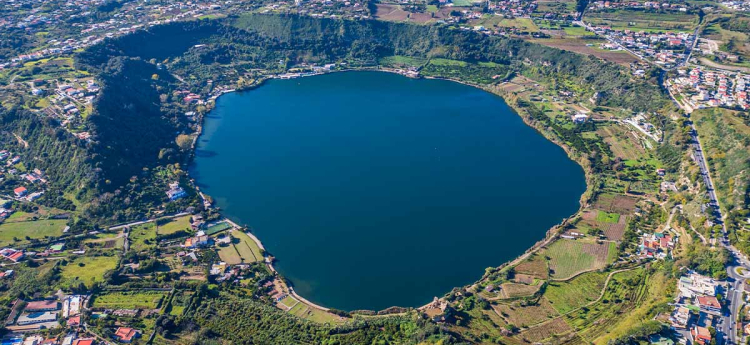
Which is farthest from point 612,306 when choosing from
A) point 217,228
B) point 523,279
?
point 217,228

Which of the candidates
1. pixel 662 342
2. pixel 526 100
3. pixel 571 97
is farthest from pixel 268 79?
pixel 662 342

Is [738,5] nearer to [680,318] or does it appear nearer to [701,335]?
[680,318]

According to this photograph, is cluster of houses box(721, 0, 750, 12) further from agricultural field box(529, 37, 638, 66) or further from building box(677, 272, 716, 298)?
building box(677, 272, 716, 298)

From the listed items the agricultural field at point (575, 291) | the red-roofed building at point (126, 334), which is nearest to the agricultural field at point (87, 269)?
the red-roofed building at point (126, 334)

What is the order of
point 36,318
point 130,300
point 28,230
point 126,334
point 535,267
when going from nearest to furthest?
point 126,334, point 36,318, point 130,300, point 535,267, point 28,230

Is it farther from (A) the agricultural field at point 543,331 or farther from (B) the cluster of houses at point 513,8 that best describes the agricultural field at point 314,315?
(B) the cluster of houses at point 513,8

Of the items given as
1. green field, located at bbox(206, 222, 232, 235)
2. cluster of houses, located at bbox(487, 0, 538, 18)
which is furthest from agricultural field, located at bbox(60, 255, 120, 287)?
cluster of houses, located at bbox(487, 0, 538, 18)
